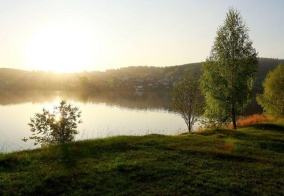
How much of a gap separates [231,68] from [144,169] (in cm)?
2886

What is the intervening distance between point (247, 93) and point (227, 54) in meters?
6.72

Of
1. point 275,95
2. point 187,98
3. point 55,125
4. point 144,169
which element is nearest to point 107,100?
point 187,98

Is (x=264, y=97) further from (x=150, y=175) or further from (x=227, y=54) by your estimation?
(x=150, y=175)

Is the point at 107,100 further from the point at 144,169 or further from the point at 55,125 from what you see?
the point at 144,169

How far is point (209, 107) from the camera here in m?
49.9

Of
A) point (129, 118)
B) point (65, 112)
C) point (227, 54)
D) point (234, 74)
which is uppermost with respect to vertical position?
point (227, 54)

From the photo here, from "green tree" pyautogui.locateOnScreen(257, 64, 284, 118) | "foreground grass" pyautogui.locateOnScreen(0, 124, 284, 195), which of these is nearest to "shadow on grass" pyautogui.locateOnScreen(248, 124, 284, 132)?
"foreground grass" pyautogui.locateOnScreen(0, 124, 284, 195)

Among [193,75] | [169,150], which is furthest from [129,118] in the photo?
[169,150]

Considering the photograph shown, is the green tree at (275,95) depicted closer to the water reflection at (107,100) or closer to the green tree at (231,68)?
the green tree at (231,68)

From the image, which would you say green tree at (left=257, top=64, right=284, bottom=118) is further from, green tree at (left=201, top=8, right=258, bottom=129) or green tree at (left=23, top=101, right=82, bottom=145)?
green tree at (left=23, top=101, right=82, bottom=145)

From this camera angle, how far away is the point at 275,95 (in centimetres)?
5372

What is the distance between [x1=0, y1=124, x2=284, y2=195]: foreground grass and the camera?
15.8 m

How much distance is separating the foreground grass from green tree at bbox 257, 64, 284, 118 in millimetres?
28853

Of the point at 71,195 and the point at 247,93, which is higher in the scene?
the point at 247,93
